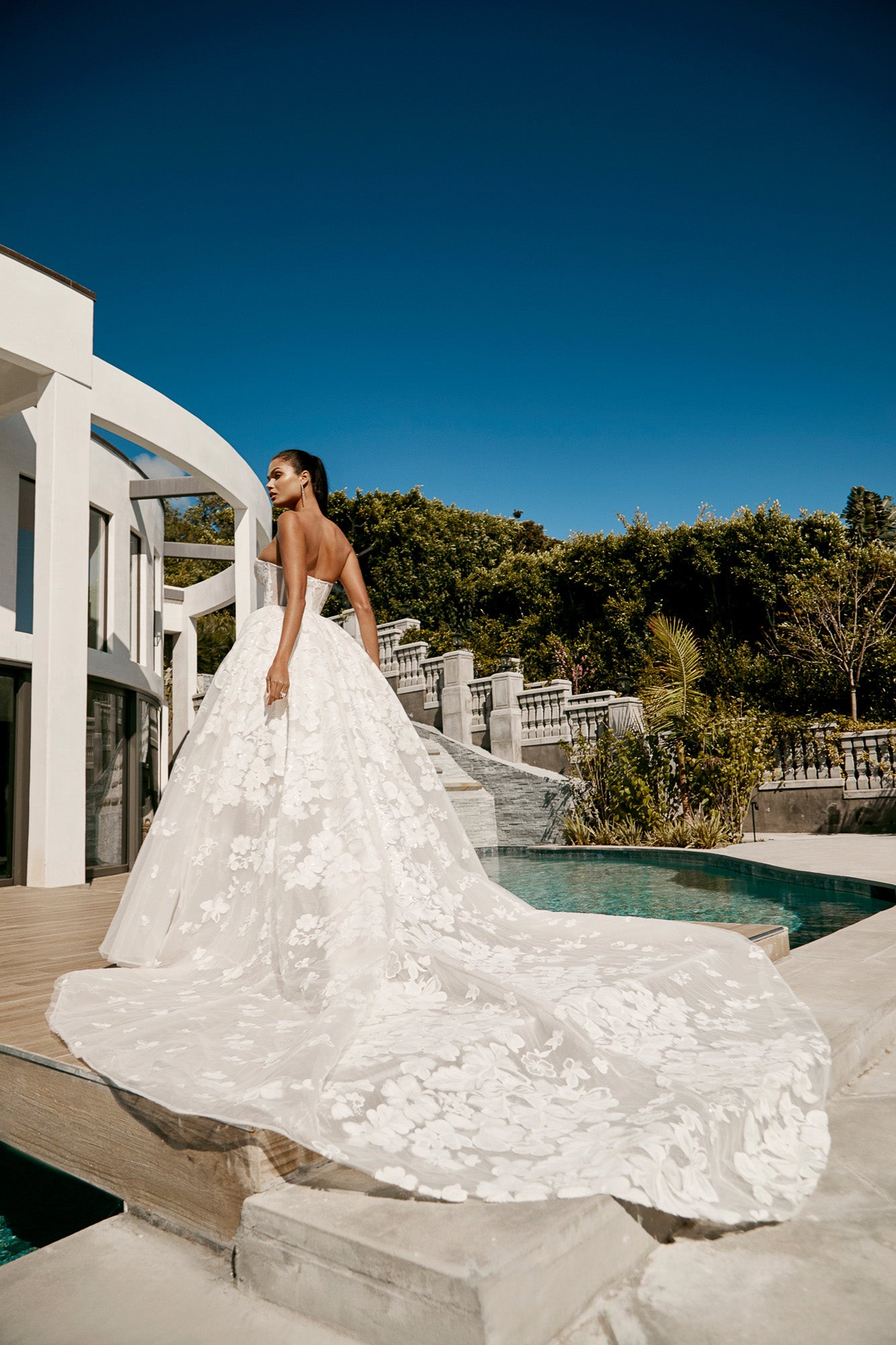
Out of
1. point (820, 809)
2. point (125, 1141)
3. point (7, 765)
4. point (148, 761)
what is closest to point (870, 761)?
point (820, 809)

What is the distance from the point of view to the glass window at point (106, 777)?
373 inches

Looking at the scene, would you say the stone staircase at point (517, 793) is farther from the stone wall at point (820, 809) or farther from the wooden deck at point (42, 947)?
the wooden deck at point (42, 947)

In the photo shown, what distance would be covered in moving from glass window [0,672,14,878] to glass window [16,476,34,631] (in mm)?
665

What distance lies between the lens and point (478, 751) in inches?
645

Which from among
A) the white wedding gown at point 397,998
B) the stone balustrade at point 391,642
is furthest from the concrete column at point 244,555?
the white wedding gown at point 397,998

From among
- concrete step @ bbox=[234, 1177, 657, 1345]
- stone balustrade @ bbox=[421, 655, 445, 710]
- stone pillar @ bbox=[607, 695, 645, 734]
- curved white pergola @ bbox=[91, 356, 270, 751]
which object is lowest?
concrete step @ bbox=[234, 1177, 657, 1345]

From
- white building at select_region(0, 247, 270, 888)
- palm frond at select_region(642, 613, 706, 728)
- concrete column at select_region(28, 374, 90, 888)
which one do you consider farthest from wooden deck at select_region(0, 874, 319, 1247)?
palm frond at select_region(642, 613, 706, 728)

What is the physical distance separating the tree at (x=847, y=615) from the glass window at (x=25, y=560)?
1629 centimetres

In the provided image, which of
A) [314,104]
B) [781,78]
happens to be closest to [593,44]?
[781,78]

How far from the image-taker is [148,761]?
475 inches

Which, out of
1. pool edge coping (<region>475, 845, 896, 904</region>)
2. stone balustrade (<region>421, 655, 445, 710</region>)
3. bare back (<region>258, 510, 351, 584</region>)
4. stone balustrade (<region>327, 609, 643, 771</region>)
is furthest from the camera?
stone balustrade (<region>421, 655, 445, 710</region>)

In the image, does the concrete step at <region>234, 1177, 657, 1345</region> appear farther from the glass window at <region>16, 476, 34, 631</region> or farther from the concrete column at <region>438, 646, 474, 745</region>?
the concrete column at <region>438, 646, 474, 745</region>

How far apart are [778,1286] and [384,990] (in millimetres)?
1341

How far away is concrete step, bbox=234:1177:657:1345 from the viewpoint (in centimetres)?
117
